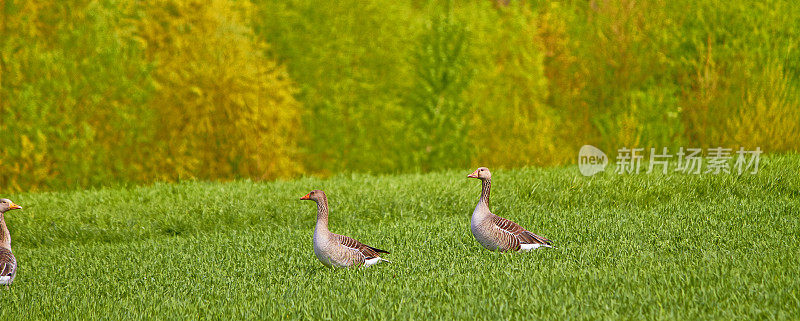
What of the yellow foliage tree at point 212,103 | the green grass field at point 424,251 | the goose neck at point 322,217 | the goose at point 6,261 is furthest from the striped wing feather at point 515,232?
the yellow foliage tree at point 212,103

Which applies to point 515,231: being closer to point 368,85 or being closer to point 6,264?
point 6,264

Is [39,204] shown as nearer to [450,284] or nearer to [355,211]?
[355,211]

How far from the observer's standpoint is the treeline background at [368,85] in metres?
26.2

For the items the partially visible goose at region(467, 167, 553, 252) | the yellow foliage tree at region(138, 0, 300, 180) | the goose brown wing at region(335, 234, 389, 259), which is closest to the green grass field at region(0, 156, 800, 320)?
the partially visible goose at region(467, 167, 553, 252)

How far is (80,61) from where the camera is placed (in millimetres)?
27312

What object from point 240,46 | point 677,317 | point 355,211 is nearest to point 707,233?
point 677,317

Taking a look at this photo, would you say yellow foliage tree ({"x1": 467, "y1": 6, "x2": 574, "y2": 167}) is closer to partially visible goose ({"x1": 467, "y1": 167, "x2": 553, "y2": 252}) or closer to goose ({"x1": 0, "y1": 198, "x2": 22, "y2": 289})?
partially visible goose ({"x1": 467, "y1": 167, "x2": 553, "y2": 252})

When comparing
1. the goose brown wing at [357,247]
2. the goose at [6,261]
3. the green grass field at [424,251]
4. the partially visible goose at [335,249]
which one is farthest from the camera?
the goose at [6,261]

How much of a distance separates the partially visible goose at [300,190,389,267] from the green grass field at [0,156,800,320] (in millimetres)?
205

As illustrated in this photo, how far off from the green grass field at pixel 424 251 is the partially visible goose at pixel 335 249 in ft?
0.67

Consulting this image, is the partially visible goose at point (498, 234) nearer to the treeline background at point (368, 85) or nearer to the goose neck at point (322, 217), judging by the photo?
the goose neck at point (322, 217)

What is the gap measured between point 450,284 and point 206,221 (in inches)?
335

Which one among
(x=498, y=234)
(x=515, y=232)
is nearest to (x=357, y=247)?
(x=498, y=234)

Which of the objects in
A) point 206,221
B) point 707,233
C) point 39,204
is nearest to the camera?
point 707,233
